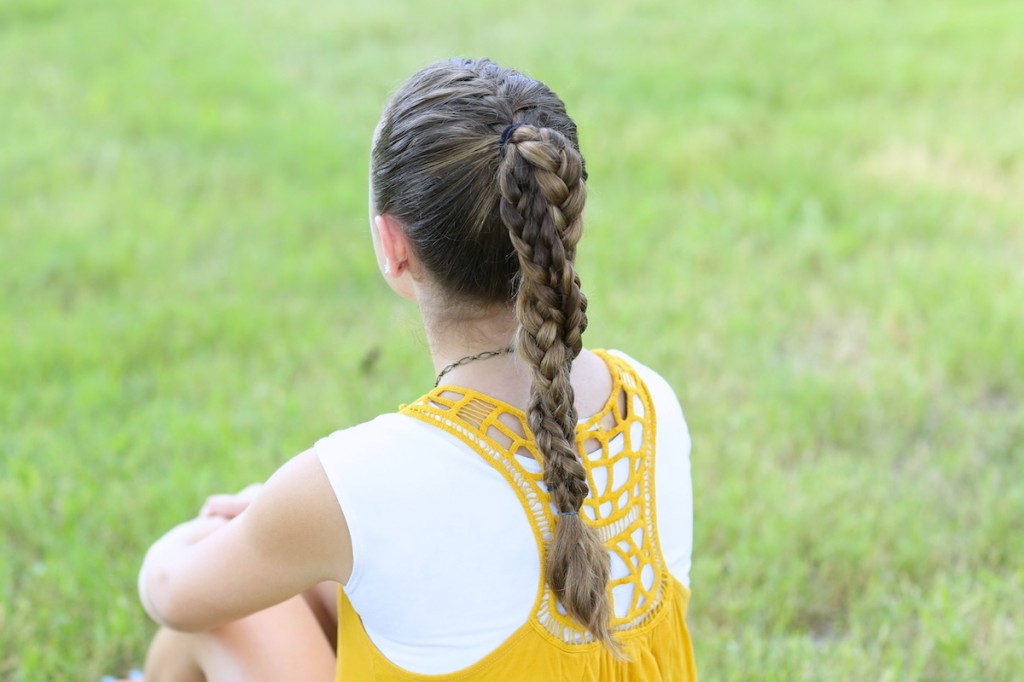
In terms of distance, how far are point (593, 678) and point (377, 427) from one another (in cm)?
46

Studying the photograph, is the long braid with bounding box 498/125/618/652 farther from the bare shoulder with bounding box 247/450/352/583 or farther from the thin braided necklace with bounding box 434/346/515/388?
the bare shoulder with bounding box 247/450/352/583

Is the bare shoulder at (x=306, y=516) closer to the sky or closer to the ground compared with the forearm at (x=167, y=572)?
closer to the sky

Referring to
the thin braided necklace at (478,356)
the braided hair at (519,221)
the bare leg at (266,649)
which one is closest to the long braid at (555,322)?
the braided hair at (519,221)

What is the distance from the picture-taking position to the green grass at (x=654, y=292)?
8.50 ft

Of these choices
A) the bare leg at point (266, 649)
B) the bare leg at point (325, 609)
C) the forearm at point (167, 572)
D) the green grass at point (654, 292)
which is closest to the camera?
the forearm at point (167, 572)

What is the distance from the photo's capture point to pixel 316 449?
1426 mm

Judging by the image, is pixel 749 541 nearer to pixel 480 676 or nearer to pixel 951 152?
pixel 480 676

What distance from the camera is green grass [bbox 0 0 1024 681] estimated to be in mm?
2592

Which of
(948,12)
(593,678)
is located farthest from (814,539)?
(948,12)

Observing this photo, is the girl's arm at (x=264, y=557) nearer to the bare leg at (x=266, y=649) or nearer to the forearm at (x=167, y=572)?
the forearm at (x=167, y=572)

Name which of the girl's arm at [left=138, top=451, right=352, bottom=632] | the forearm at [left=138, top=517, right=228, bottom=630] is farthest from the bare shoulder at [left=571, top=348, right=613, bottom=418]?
the forearm at [left=138, top=517, right=228, bottom=630]

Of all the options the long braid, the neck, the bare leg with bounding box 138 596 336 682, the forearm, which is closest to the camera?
the long braid

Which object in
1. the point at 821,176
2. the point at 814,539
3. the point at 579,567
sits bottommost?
the point at 814,539

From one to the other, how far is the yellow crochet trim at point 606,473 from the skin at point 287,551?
1.3 inches
